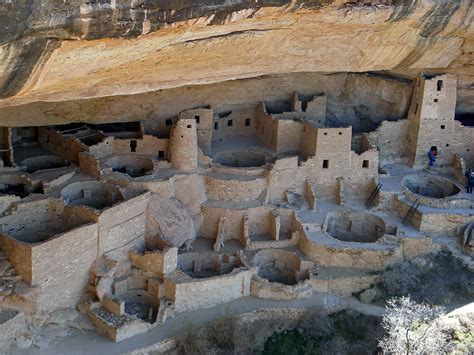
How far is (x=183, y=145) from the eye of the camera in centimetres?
1406

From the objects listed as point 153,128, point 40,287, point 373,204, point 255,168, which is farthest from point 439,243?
point 40,287

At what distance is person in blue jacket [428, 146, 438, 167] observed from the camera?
1588 cm

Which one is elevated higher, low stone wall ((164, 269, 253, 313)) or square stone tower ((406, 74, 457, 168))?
square stone tower ((406, 74, 457, 168))

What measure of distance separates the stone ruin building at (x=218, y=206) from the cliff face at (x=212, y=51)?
0.60m

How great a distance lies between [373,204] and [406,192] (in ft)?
2.40

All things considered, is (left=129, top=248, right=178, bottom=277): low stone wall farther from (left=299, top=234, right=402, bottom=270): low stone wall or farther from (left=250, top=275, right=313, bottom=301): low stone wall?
(left=299, top=234, right=402, bottom=270): low stone wall

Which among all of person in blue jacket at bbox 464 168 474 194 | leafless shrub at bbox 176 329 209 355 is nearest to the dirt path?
leafless shrub at bbox 176 329 209 355

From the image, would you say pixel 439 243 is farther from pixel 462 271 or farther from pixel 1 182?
pixel 1 182

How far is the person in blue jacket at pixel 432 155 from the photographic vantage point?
1588cm

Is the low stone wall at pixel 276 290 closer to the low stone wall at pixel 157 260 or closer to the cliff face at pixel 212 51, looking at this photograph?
the low stone wall at pixel 157 260

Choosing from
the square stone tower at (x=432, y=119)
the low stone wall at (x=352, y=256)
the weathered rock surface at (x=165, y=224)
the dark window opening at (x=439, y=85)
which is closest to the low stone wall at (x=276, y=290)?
the low stone wall at (x=352, y=256)

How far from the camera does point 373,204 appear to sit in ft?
48.8

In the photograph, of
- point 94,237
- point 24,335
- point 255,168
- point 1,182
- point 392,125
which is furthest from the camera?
point 392,125

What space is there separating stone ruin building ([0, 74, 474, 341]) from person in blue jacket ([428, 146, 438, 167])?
13cm
